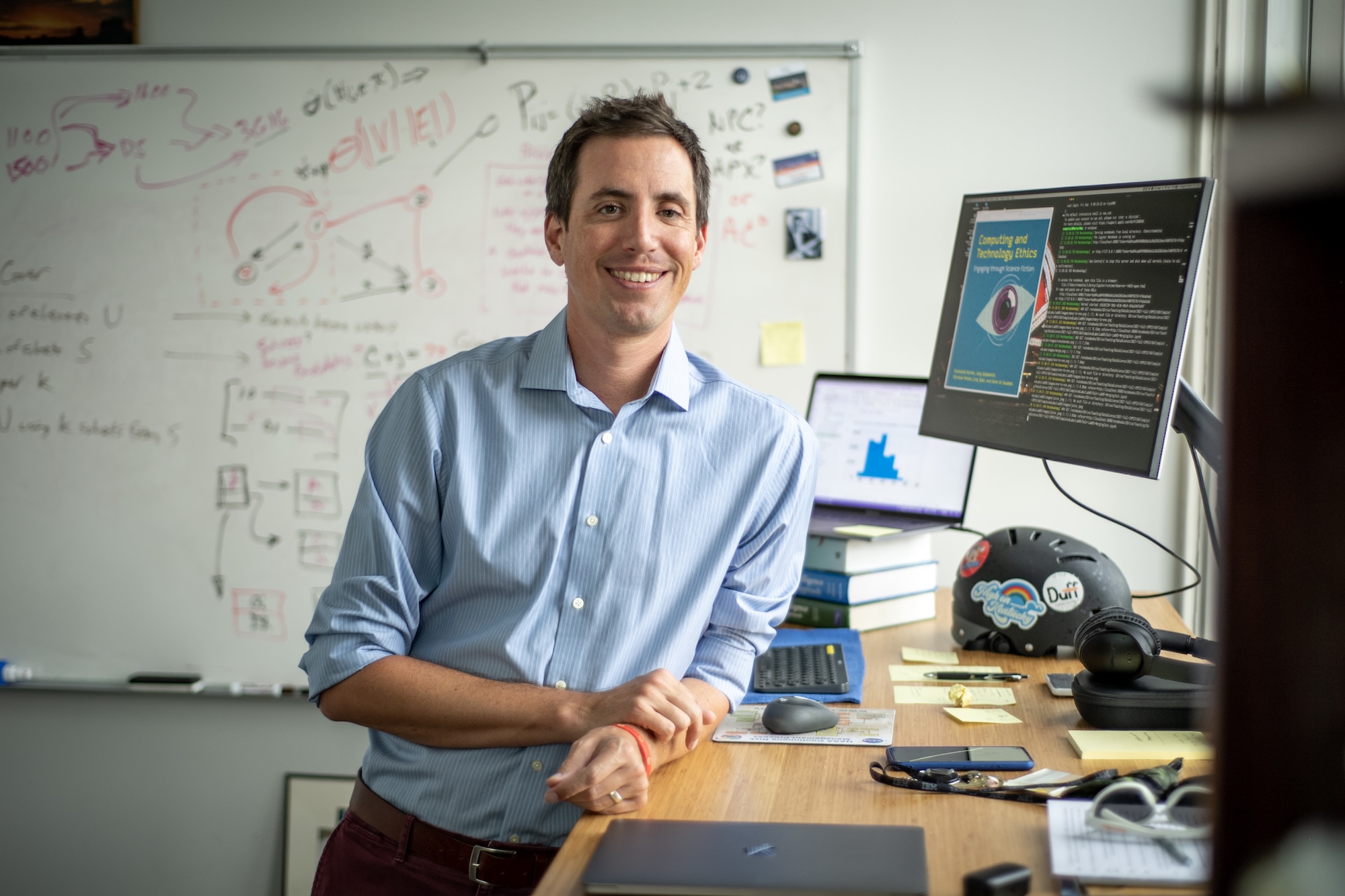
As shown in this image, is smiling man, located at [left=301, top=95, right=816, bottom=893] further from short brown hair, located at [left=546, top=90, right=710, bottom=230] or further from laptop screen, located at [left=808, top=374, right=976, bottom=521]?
laptop screen, located at [left=808, top=374, right=976, bottom=521]

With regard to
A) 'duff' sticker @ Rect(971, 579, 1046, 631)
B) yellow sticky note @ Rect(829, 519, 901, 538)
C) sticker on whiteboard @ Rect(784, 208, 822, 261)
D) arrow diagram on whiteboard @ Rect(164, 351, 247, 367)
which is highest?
sticker on whiteboard @ Rect(784, 208, 822, 261)

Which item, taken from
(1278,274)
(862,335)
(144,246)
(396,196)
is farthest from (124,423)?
(1278,274)

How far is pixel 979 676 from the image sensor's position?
1.40 m

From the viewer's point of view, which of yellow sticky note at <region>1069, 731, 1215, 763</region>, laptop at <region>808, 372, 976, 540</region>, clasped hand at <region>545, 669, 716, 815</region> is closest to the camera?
clasped hand at <region>545, 669, 716, 815</region>

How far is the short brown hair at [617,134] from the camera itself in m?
1.31

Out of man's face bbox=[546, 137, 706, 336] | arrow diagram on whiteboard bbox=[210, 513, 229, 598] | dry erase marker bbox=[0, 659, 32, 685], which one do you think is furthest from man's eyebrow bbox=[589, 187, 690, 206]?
dry erase marker bbox=[0, 659, 32, 685]

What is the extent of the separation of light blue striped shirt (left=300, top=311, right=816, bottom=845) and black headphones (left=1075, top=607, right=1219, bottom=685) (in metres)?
0.37

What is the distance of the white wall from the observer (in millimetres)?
2393

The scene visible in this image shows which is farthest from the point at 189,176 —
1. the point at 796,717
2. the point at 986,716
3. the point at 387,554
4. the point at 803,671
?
the point at 986,716

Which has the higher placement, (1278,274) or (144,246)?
(144,246)

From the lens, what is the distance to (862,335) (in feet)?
8.18

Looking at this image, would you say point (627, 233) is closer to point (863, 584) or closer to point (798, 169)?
point (863, 584)

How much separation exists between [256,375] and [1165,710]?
2.18 meters

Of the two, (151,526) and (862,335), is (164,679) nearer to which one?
(151,526)
